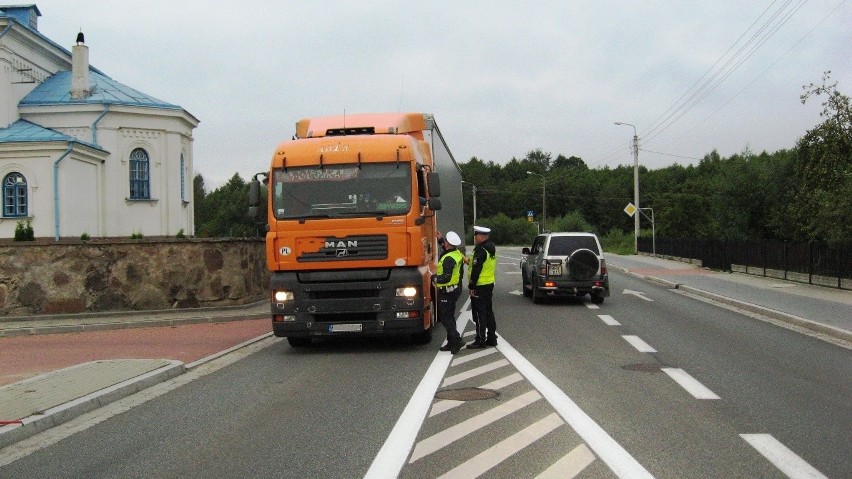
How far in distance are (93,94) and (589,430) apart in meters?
32.3

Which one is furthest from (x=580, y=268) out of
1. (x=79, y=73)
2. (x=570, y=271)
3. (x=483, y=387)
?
(x=79, y=73)

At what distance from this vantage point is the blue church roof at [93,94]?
108 ft

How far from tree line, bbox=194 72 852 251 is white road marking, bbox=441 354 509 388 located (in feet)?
14.2

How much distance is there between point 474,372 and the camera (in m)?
10.0

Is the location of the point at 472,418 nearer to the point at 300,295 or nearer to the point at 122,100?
the point at 300,295

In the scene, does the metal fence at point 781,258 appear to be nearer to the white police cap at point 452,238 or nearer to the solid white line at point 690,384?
the white police cap at point 452,238

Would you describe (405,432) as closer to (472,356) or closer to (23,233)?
(472,356)

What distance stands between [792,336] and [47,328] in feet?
45.2

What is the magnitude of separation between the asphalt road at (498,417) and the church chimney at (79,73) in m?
25.0

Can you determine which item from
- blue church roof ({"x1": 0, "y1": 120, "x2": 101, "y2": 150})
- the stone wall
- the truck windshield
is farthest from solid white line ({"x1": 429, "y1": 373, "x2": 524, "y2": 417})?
blue church roof ({"x1": 0, "y1": 120, "x2": 101, "y2": 150})

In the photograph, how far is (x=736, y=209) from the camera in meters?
61.1

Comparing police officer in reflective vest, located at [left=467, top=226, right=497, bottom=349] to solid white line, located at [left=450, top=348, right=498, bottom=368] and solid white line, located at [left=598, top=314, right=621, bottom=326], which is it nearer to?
solid white line, located at [left=450, top=348, right=498, bottom=368]

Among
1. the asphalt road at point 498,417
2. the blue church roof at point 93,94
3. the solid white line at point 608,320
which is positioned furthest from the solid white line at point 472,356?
the blue church roof at point 93,94

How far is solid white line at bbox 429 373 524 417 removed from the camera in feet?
25.3
